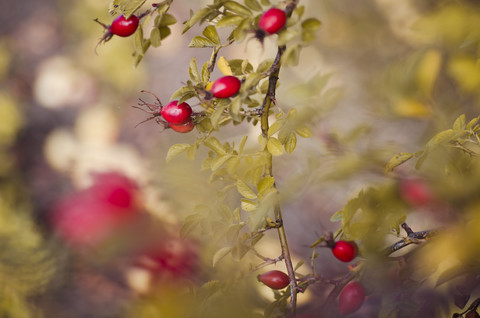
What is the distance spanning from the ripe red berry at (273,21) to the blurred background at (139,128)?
114 mm

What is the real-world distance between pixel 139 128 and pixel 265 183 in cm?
105

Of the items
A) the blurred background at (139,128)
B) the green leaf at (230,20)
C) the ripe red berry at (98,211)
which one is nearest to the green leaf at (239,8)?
the green leaf at (230,20)

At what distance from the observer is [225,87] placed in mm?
271

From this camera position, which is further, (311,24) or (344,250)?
(344,250)

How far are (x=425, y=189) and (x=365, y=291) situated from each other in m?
0.10

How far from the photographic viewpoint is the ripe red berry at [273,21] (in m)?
0.25

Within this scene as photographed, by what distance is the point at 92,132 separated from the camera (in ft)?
4.22

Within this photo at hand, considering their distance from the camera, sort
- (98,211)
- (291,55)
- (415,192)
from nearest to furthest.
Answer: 1. (291,55)
2. (415,192)
3. (98,211)

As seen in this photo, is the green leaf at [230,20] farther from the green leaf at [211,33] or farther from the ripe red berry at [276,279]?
the ripe red berry at [276,279]

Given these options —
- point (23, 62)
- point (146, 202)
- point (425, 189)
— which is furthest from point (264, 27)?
point (23, 62)

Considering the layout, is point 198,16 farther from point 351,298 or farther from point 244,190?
point 351,298

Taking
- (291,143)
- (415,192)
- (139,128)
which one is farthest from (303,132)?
(139,128)

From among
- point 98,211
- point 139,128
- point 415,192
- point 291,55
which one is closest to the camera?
point 291,55

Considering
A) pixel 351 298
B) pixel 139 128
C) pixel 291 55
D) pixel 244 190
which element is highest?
pixel 291 55
